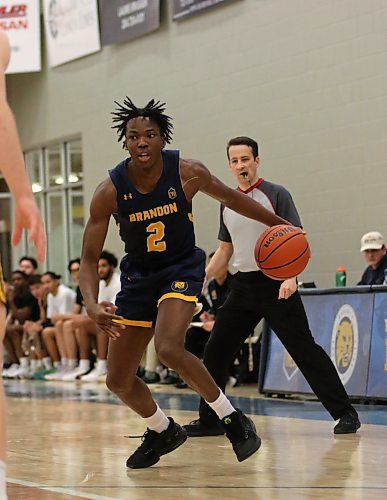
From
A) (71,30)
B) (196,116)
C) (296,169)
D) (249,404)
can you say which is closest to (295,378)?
(249,404)

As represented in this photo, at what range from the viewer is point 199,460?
6207 millimetres

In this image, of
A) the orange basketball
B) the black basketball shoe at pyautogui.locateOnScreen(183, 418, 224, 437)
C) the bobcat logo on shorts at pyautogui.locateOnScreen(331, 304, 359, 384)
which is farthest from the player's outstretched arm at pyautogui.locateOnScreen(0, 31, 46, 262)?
the bobcat logo on shorts at pyautogui.locateOnScreen(331, 304, 359, 384)

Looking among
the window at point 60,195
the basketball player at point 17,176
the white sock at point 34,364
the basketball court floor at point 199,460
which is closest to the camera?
the basketball player at point 17,176

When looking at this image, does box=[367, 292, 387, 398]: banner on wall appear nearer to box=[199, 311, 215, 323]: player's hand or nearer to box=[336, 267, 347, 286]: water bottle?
box=[336, 267, 347, 286]: water bottle

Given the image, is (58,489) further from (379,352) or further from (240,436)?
(379,352)

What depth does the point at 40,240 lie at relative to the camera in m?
3.31

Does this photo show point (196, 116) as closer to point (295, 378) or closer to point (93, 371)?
point (93, 371)

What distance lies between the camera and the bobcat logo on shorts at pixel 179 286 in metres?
5.75

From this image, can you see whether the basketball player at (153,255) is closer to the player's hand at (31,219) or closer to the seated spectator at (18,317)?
the player's hand at (31,219)

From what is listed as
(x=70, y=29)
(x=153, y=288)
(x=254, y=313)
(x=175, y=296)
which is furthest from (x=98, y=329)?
(x=175, y=296)

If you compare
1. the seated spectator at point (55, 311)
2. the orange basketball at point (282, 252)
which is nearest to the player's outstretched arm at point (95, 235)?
the orange basketball at point (282, 252)

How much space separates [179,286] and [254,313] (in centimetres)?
174

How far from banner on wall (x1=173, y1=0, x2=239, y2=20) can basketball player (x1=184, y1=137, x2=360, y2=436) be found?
300 inches

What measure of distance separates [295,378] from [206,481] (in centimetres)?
519
